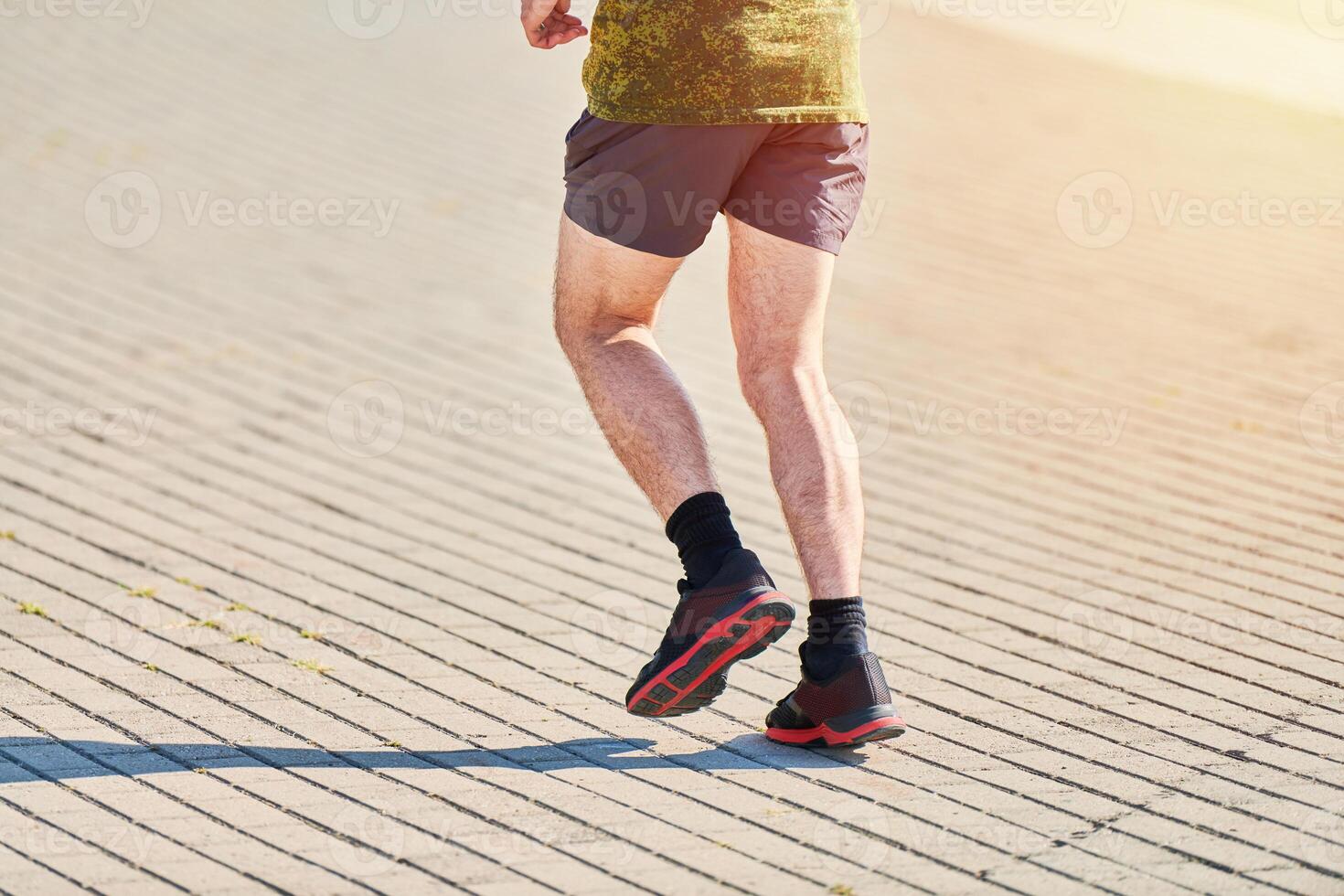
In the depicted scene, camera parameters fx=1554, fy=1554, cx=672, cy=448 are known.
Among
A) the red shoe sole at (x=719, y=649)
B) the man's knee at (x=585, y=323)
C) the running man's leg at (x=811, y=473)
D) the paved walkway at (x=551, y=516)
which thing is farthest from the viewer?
the man's knee at (x=585, y=323)

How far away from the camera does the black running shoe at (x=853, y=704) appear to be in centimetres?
298

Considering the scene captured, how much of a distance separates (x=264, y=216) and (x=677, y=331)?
219 centimetres

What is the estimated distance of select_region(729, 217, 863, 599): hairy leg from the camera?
3.03 m

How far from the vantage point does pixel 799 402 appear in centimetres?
306

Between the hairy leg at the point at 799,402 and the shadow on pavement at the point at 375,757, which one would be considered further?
the hairy leg at the point at 799,402

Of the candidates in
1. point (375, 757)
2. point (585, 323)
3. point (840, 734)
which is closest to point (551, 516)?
point (585, 323)

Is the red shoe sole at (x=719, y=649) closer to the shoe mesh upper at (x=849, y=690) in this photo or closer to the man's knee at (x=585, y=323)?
the shoe mesh upper at (x=849, y=690)

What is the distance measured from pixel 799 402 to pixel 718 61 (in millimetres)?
674

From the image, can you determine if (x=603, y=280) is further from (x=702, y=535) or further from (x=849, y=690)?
(x=849, y=690)

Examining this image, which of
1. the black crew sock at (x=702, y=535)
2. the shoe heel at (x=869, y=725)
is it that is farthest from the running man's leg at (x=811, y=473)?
the black crew sock at (x=702, y=535)

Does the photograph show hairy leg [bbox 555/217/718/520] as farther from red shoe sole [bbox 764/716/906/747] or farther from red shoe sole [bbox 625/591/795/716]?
red shoe sole [bbox 764/716/906/747]

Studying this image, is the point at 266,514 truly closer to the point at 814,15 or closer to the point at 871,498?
the point at 871,498

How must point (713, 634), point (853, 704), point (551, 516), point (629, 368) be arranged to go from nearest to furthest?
point (713, 634) → point (853, 704) → point (629, 368) → point (551, 516)

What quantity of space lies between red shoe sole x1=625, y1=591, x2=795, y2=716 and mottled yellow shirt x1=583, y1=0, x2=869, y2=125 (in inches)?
36.4
